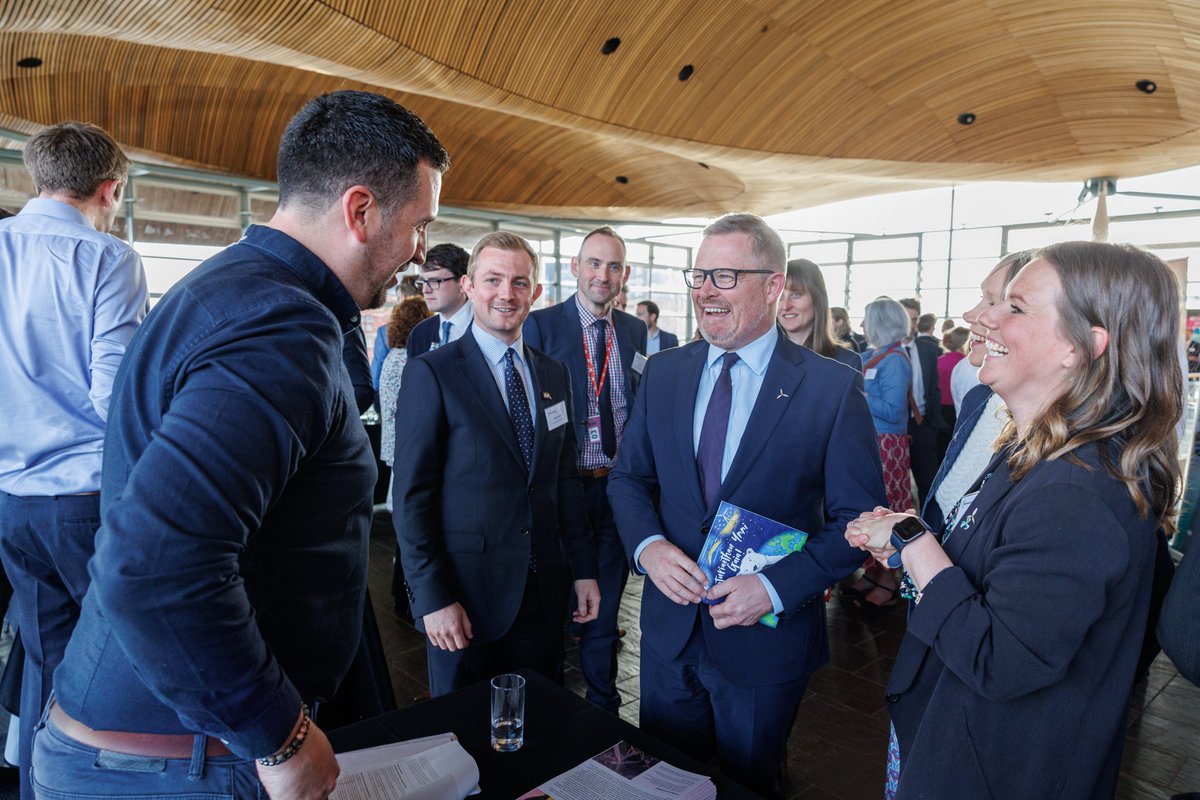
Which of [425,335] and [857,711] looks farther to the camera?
[425,335]

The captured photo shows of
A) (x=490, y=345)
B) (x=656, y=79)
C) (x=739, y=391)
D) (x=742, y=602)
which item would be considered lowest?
(x=742, y=602)

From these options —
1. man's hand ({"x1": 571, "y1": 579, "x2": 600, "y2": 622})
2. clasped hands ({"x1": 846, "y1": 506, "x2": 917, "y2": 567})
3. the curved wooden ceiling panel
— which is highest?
the curved wooden ceiling panel

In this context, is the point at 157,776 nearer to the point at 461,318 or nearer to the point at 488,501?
the point at 488,501

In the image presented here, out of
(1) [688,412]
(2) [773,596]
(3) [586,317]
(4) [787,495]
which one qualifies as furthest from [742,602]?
(3) [586,317]

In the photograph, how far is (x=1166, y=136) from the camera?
30.5 feet

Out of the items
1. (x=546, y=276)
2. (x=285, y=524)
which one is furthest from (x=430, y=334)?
(x=546, y=276)

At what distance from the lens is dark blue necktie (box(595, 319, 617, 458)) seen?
3799mm

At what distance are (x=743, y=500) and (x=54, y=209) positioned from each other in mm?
2273

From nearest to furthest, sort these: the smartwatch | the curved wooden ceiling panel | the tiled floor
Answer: the smartwatch < the tiled floor < the curved wooden ceiling panel

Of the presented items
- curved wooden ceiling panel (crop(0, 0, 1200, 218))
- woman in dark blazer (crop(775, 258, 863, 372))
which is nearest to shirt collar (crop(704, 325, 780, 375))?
woman in dark blazer (crop(775, 258, 863, 372))

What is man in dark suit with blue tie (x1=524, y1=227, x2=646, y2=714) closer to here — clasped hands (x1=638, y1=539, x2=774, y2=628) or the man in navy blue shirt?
clasped hands (x1=638, y1=539, x2=774, y2=628)

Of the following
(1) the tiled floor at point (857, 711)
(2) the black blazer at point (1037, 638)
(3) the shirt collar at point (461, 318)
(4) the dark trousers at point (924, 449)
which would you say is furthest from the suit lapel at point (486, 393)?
(4) the dark trousers at point (924, 449)

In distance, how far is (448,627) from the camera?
7.61ft

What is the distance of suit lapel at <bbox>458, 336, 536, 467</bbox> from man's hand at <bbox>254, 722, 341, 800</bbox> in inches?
54.9
